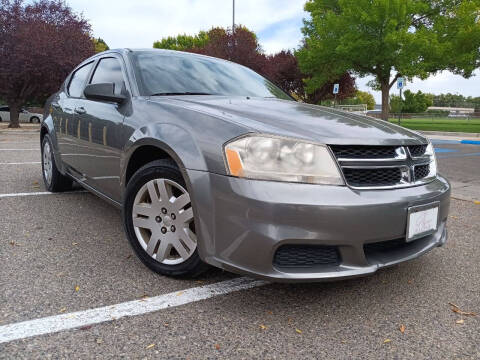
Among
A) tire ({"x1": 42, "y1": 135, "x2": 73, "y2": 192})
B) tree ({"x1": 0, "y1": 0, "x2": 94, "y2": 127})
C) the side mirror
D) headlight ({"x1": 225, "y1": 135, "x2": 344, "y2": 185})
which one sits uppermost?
tree ({"x1": 0, "y1": 0, "x2": 94, "y2": 127})

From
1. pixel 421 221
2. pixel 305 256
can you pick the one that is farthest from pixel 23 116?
pixel 421 221

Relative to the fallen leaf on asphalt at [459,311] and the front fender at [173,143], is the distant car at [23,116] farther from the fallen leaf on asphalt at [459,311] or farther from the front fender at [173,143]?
the fallen leaf on asphalt at [459,311]

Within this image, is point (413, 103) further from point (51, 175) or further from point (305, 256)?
point (305, 256)

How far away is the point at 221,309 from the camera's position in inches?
83.0

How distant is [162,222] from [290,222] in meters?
0.86

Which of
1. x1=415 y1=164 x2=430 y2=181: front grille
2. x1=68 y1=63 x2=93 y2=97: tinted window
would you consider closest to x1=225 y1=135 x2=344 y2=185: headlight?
x1=415 y1=164 x2=430 y2=181: front grille

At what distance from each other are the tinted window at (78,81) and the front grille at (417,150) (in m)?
2.86

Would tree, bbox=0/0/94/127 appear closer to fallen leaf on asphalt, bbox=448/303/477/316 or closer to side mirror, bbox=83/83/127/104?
side mirror, bbox=83/83/127/104

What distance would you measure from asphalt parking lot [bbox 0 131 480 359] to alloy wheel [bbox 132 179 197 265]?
18 centimetres

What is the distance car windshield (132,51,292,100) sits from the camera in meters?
2.88

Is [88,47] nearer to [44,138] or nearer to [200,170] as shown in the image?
[44,138]

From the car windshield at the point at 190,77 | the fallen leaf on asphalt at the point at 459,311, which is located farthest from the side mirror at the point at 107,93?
the fallen leaf on asphalt at the point at 459,311

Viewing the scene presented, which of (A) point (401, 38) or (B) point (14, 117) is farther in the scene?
(B) point (14, 117)

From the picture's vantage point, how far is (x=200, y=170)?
6.73 ft
